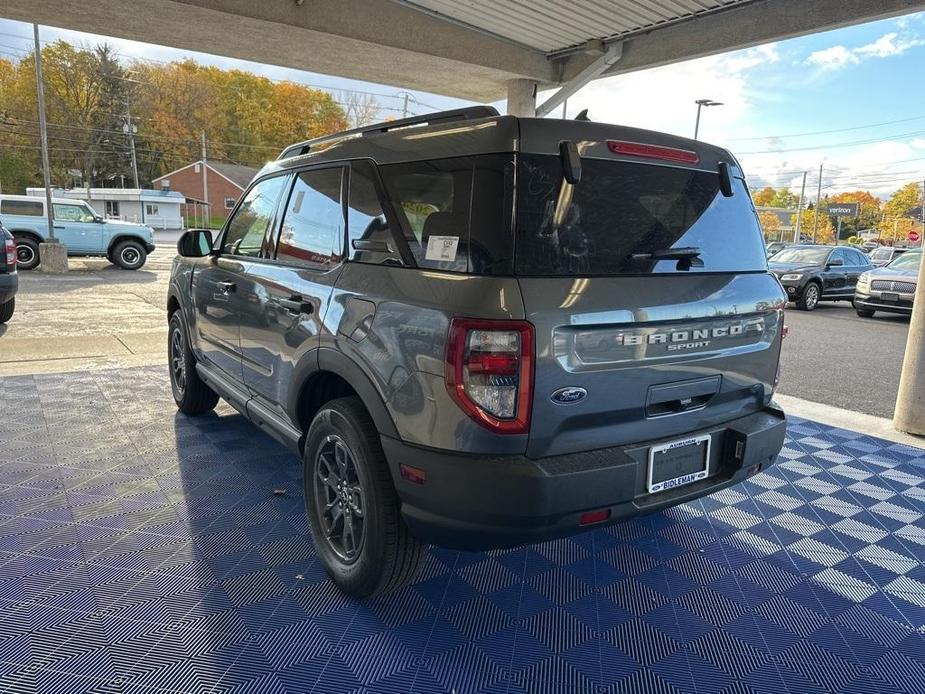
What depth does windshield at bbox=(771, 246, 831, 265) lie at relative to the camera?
15176 mm

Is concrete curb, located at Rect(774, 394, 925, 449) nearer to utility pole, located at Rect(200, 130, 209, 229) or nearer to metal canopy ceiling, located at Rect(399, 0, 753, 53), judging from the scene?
metal canopy ceiling, located at Rect(399, 0, 753, 53)

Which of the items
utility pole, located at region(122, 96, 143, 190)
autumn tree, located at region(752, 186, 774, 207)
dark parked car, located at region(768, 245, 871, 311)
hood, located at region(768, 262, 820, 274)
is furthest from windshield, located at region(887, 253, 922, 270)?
autumn tree, located at region(752, 186, 774, 207)

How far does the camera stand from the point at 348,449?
101 inches

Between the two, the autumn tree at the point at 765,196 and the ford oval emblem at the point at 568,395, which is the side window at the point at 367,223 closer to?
the ford oval emblem at the point at 568,395

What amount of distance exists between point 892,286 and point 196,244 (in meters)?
13.5

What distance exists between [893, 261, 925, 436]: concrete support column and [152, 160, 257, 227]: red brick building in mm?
59580

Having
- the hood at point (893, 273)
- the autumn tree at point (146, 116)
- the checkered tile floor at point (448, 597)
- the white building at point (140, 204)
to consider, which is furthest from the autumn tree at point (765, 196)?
the checkered tile floor at point (448, 597)

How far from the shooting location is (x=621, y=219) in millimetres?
2348

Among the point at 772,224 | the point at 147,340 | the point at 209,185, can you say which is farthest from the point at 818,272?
the point at 772,224

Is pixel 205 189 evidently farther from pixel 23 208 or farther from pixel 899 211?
pixel 899 211

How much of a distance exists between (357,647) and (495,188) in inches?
67.9

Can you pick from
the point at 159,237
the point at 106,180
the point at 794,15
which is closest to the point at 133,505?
the point at 794,15

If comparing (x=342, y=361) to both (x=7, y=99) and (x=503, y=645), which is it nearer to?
(x=503, y=645)

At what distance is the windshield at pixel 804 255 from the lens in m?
15.2
